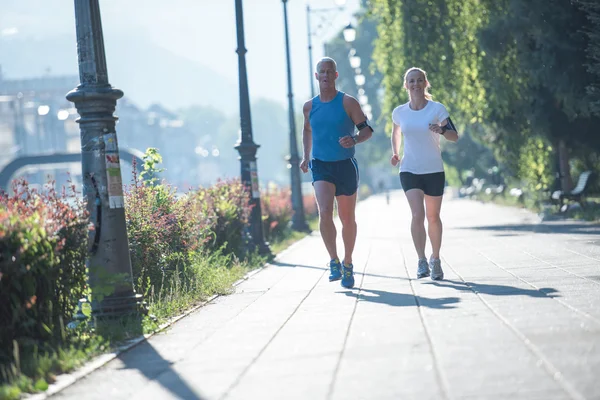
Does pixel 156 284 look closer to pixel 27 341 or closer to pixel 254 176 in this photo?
pixel 27 341

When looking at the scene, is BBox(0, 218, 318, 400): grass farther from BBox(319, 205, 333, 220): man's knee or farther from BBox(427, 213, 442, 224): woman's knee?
BBox(427, 213, 442, 224): woman's knee

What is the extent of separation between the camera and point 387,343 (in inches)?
271

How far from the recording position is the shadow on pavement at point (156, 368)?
5848 mm

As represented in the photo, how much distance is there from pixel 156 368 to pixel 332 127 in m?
4.54

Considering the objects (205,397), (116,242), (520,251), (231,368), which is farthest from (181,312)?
(520,251)

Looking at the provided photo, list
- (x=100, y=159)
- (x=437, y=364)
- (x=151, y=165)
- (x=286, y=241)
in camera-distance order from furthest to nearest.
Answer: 1. (x=286, y=241)
2. (x=151, y=165)
3. (x=100, y=159)
4. (x=437, y=364)

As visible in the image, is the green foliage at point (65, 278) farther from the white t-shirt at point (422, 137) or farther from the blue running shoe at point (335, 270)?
the white t-shirt at point (422, 137)

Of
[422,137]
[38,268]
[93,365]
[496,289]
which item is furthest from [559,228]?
[93,365]

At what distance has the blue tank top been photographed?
10.7m

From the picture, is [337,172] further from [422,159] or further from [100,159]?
[100,159]

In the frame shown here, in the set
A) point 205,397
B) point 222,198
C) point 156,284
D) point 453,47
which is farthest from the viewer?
point 453,47

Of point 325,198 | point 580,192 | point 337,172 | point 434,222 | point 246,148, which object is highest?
point 246,148

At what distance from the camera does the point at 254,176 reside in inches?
743

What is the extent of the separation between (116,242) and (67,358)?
225cm
